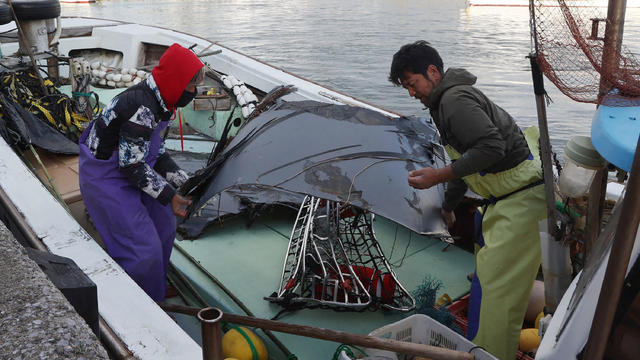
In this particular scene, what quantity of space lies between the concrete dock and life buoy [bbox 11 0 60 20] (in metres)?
5.12

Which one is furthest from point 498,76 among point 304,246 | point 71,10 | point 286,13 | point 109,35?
point 71,10

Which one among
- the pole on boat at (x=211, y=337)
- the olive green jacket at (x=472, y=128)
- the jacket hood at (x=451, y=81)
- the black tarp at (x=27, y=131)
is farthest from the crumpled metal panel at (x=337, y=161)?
the black tarp at (x=27, y=131)

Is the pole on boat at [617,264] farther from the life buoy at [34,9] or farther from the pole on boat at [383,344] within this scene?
the life buoy at [34,9]

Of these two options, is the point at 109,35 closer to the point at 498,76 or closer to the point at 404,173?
the point at 404,173

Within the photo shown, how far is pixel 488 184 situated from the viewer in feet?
8.77

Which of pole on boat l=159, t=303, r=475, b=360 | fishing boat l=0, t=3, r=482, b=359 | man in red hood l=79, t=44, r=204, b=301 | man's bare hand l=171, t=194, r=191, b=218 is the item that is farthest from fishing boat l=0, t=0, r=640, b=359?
pole on boat l=159, t=303, r=475, b=360

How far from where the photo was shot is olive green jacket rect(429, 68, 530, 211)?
2396 mm

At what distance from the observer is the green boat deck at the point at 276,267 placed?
3.38 m

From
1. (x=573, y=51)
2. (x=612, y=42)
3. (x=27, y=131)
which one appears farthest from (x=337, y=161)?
(x=27, y=131)

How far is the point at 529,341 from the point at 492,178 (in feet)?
3.08

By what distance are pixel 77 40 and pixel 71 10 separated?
29119 millimetres

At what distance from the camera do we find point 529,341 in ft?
9.53

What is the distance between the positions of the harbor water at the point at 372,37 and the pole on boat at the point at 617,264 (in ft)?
29.7

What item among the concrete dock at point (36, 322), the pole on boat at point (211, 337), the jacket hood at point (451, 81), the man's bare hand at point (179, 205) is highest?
the jacket hood at point (451, 81)
